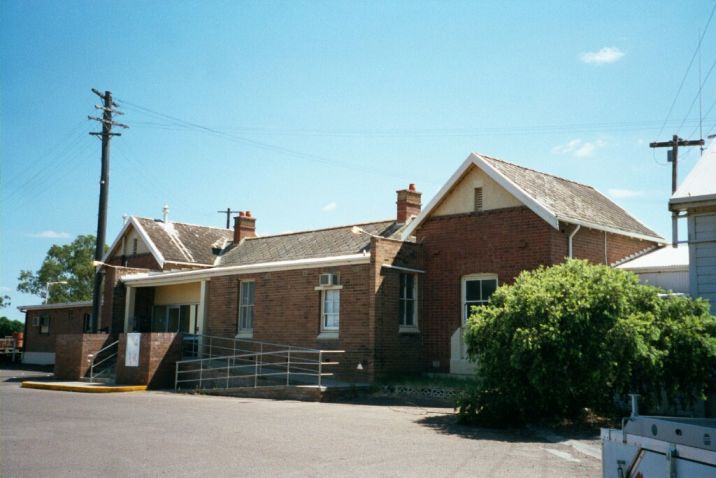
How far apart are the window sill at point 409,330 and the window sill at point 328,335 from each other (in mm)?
1899

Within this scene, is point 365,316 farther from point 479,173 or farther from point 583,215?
point 583,215

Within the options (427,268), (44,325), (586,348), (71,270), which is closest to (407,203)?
(427,268)

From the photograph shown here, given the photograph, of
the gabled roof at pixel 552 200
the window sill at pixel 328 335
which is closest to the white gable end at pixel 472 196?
the gabled roof at pixel 552 200

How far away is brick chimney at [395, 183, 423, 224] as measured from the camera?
77.6 ft

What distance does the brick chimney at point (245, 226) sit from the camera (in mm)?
31516

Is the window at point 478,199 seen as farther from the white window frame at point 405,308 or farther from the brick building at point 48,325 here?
the brick building at point 48,325

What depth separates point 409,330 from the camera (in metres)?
20.2

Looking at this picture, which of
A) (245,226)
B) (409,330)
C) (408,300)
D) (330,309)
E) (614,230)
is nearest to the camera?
(614,230)

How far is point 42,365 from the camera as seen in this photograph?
36.7 meters

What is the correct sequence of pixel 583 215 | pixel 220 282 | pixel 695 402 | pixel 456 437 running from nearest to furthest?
pixel 456 437 → pixel 695 402 → pixel 583 215 → pixel 220 282

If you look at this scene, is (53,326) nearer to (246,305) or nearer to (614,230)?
(246,305)

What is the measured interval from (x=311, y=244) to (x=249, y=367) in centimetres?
557

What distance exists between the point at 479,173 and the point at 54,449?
13.2m

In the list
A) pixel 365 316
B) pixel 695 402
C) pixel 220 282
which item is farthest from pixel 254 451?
pixel 220 282
